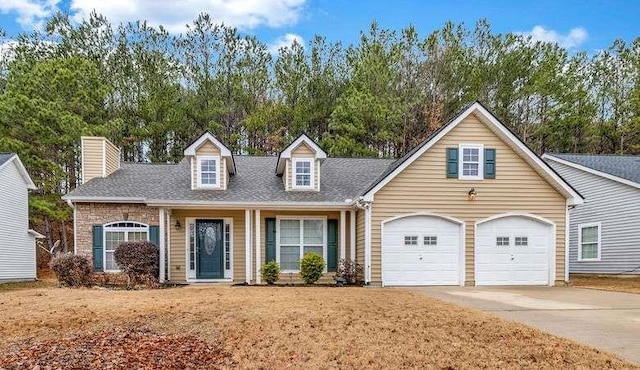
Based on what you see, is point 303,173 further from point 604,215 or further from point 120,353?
point 604,215

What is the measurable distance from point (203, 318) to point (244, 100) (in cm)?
2333

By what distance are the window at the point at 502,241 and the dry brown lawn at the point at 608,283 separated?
2554mm

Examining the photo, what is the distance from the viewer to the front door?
16.3m

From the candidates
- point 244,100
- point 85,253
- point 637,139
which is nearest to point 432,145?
point 85,253

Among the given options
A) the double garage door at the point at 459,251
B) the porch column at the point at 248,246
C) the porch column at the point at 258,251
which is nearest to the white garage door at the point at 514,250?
the double garage door at the point at 459,251

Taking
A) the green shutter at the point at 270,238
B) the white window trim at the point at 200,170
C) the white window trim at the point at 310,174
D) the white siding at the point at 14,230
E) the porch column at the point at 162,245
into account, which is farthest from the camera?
the white siding at the point at 14,230

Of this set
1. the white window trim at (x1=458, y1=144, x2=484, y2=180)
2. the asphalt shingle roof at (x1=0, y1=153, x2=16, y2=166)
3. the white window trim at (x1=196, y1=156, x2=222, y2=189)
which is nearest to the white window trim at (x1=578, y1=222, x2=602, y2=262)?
the white window trim at (x1=458, y1=144, x2=484, y2=180)

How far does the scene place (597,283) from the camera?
634 inches

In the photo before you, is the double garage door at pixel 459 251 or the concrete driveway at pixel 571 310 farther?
the double garage door at pixel 459 251

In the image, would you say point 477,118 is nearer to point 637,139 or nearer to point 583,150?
point 583,150

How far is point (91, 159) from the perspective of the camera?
1795cm

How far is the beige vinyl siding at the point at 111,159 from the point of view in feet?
59.8

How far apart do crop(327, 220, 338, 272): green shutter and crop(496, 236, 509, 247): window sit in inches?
207

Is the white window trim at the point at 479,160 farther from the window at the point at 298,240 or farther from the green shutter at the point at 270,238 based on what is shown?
the green shutter at the point at 270,238
